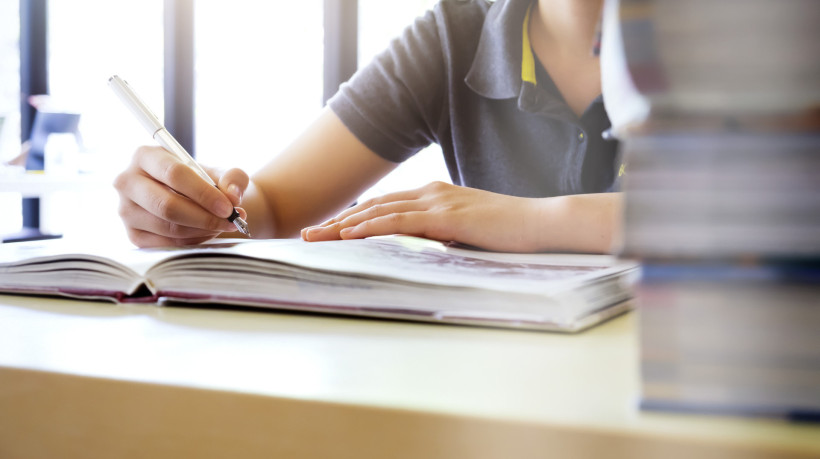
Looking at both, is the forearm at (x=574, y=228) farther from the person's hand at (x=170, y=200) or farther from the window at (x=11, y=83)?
the window at (x=11, y=83)

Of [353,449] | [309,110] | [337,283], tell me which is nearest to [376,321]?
[337,283]

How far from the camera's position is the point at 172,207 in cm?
64

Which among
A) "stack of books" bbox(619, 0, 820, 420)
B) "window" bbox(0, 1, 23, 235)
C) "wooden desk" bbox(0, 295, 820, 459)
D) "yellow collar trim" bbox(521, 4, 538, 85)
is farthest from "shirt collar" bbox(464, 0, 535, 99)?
"window" bbox(0, 1, 23, 235)

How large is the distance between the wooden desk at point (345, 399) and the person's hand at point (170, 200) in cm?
33

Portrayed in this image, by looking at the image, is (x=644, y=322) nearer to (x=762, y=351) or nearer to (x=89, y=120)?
(x=762, y=351)

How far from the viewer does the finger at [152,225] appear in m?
0.68

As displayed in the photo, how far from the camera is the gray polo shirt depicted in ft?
3.24

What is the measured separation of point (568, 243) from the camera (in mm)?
650

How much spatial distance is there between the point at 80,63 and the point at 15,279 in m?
3.14

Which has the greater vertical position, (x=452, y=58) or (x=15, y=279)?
(x=452, y=58)

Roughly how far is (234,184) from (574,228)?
353 mm

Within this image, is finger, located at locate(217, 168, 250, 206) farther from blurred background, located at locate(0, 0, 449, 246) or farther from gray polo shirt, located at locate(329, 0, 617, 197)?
blurred background, located at locate(0, 0, 449, 246)

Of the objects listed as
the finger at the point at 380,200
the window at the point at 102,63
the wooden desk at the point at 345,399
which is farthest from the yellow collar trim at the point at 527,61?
the window at the point at 102,63

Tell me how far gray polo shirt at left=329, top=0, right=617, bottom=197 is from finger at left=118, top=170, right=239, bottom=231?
473 mm
